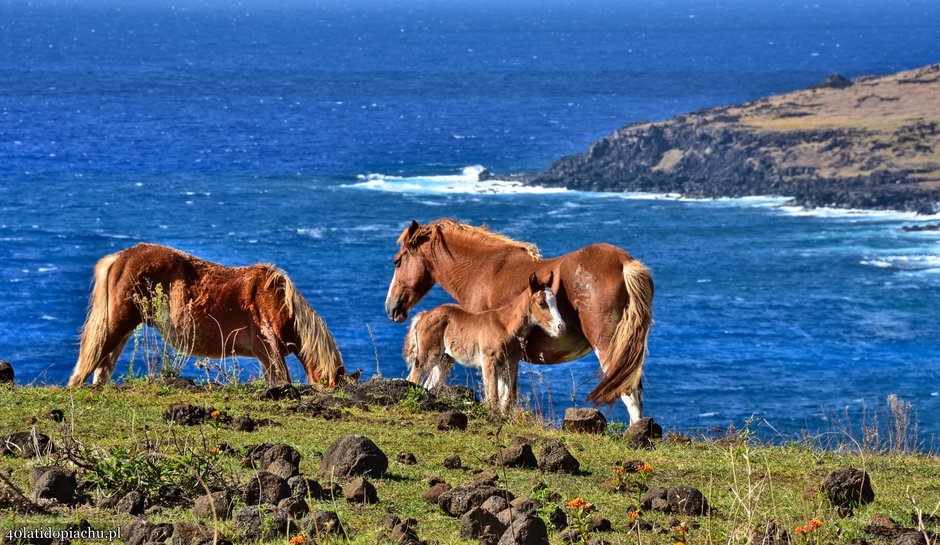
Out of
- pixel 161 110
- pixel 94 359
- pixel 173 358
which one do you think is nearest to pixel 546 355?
pixel 173 358

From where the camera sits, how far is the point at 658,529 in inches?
310

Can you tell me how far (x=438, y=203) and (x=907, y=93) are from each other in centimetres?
5483

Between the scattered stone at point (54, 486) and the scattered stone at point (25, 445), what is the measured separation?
841mm

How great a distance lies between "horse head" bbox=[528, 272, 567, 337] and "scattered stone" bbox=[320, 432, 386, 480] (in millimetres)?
4247

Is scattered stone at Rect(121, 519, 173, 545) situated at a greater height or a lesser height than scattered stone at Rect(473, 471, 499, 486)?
greater

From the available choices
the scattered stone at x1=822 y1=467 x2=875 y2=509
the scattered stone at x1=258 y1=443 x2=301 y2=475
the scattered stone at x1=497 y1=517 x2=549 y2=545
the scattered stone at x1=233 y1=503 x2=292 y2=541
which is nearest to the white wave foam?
the scattered stone at x1=258 y1=443 x2=301 y2=475

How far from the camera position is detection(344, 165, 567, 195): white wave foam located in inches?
4210

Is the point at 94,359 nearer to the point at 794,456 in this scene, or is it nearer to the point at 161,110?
the point at 794,456

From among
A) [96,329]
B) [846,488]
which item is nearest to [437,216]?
[96,329]

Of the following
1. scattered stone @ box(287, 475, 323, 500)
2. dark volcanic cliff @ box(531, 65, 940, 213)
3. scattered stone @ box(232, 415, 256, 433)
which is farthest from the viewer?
dark volcanic cliff @ box(531, 65, 940, 213)

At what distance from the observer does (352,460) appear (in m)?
8.91

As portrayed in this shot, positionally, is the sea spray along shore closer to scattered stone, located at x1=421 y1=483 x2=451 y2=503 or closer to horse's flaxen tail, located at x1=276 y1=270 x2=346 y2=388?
scattered stone, located at x1=421 y1=483 x2=451 y2=503

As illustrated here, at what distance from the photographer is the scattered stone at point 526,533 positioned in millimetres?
6918

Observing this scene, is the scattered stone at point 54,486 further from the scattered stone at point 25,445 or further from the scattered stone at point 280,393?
the scattered stone at point 280,393
